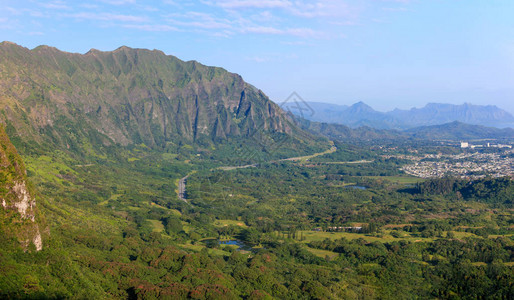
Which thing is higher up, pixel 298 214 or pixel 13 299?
pixel 13 299

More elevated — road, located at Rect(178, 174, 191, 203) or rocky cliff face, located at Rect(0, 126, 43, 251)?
rocky cliff face, located at Rect(0, 126, 43, 251)

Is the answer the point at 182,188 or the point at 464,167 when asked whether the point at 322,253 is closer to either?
the point at 182,188

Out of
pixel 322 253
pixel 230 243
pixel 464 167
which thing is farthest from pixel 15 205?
pixel 464 167

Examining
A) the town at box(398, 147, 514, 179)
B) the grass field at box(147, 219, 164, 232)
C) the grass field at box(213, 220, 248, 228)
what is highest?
the town at box(398, 147, 514, 179)

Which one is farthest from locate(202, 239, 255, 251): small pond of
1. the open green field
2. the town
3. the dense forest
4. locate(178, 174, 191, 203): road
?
the town

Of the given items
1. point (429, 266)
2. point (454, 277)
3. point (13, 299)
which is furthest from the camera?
point (429, 266)

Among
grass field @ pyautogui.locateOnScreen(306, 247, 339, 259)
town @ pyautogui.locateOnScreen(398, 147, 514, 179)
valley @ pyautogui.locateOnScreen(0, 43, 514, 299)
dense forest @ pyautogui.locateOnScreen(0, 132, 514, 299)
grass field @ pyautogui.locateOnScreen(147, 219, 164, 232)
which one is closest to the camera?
dense forest @ pyautogui.locateOnScreen(0, 132, 514, 299)

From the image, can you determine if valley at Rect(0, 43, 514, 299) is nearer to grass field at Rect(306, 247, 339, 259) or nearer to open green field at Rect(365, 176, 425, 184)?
grass field at Rect(306, 247, 339, 259)

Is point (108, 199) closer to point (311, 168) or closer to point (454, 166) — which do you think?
point (311, 168)

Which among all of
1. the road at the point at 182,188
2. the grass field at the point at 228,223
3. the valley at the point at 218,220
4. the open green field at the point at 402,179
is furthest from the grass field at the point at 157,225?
the open green field at the point at 402,179

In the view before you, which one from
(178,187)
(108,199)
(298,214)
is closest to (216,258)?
(298,214)
